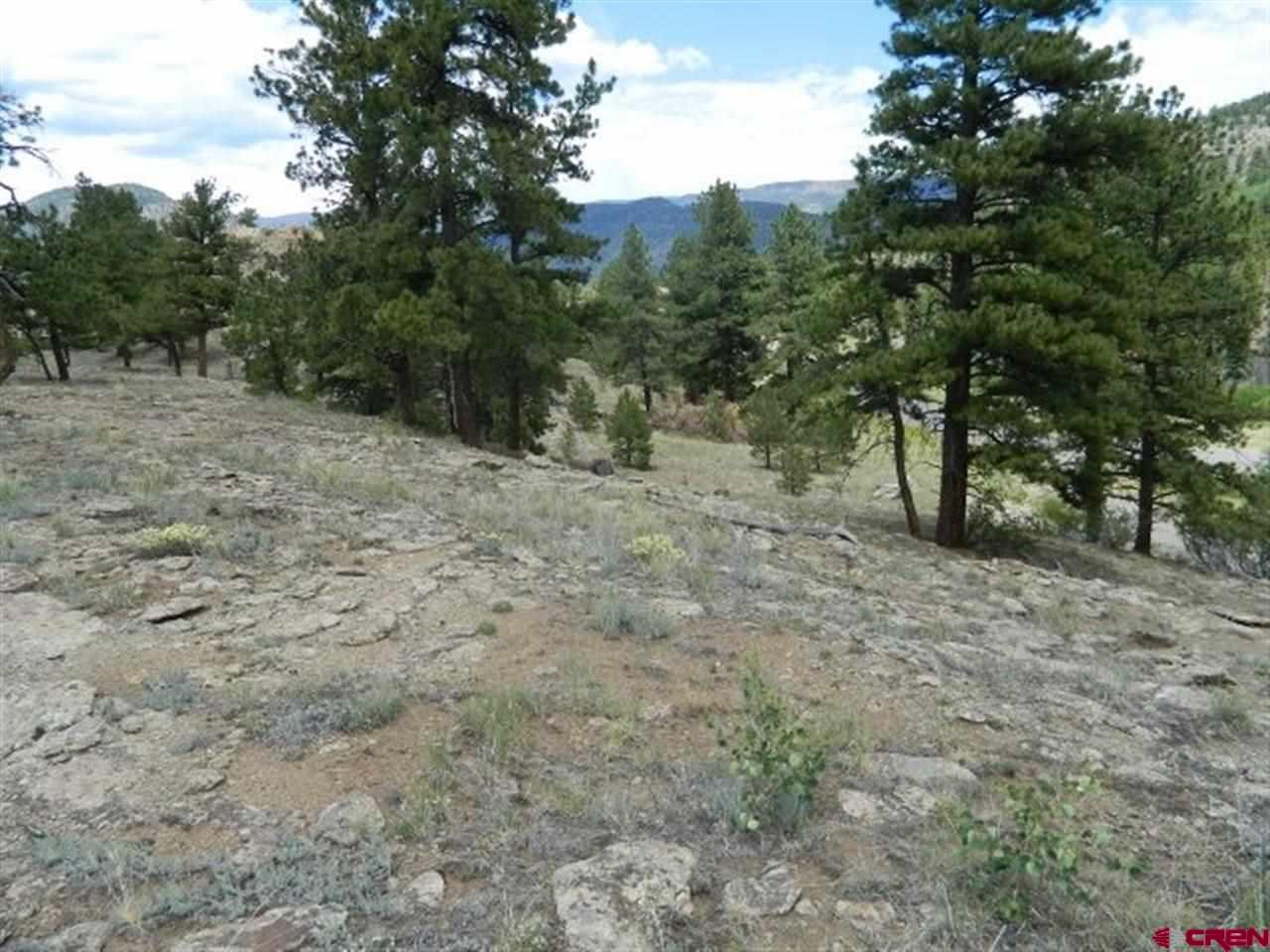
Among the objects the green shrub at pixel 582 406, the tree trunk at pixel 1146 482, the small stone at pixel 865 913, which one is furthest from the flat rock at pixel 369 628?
the green shrub at pixel 582 406

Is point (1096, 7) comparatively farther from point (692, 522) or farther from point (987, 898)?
point (987, 898)

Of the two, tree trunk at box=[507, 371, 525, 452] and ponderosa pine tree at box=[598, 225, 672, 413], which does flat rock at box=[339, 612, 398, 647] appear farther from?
ponderosa pine tree at box=[598, 225, 672, 413]

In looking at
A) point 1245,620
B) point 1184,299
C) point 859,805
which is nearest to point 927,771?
point 859,805

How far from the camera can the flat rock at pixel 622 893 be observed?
2951 millimetres

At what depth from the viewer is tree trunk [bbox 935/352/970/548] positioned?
12500 mm

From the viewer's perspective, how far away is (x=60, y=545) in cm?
706

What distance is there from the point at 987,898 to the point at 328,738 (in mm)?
3292

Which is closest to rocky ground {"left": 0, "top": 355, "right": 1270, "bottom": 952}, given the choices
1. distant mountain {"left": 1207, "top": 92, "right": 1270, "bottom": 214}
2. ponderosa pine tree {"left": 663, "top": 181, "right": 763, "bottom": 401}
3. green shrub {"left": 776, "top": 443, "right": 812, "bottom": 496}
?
green shrub {"left": 776, "top": 443, "right": 812, "bottom": 496}

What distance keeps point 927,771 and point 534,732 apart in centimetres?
218

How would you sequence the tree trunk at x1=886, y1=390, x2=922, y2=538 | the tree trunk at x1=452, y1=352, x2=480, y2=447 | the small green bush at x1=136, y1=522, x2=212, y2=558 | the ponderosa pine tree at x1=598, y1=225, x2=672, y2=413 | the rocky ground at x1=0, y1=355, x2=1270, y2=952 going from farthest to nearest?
the ponderosa pine tree at x1=598, y1=225, x2=672, y2=413, the tree trunk at x1=452, y1=352, x2=480, y2=447, the tree trunk at x1=886, y1=390, x2=922, y2=538, the small green bush at x1=136, y1=522, x2=212, y2=558, the rocky ground at x1=0, y1=355, x2=1270, y2=952

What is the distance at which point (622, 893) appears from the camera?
3.19 metres

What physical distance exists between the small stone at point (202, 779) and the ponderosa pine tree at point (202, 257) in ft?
95.1

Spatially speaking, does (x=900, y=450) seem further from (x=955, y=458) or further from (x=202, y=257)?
(x=202, y=257)

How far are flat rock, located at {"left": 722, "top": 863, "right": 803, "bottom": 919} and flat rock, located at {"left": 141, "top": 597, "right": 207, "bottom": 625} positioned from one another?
15.1 feet
